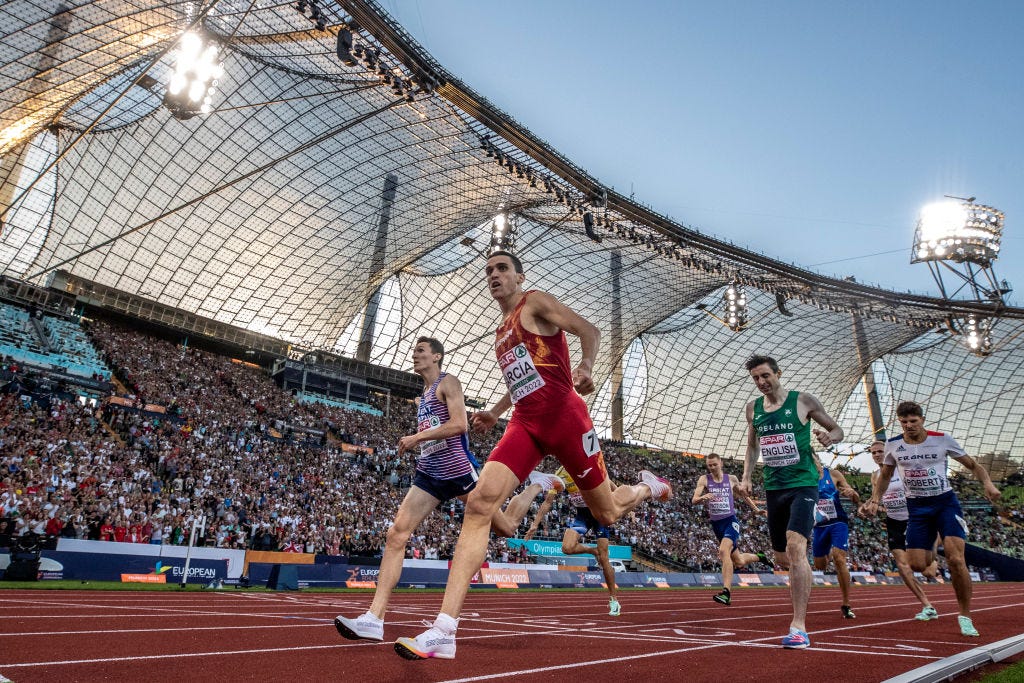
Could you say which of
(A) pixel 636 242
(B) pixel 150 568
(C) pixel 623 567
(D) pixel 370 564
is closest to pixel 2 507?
(B) pixel 150 568

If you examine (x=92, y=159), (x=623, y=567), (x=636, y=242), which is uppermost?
(x=92, y=159)

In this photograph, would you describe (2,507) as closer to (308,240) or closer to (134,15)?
(134,15)

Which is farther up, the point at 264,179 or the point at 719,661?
the point at 264,179

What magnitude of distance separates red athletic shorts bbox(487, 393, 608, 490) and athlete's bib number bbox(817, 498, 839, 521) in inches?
282

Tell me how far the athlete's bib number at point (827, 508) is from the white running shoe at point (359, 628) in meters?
7.81

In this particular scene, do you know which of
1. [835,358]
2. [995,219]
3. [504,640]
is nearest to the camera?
[504,640]

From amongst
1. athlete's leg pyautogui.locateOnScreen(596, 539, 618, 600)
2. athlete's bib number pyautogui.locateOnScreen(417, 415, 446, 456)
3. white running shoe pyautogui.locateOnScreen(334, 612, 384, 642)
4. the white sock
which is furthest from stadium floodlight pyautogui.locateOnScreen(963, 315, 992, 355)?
the white sock

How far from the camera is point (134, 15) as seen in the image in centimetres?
2362

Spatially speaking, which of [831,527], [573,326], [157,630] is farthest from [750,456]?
[157,630]

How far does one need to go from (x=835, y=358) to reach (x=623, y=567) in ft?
155

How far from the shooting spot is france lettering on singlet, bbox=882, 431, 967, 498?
7.54 metres

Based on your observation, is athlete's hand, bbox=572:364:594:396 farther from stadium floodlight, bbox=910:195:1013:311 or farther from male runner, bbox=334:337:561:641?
stadium floodlight, bbox=910:195:1013:311

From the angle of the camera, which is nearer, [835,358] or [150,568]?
[150,568]

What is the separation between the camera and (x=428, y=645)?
12.2 ft
